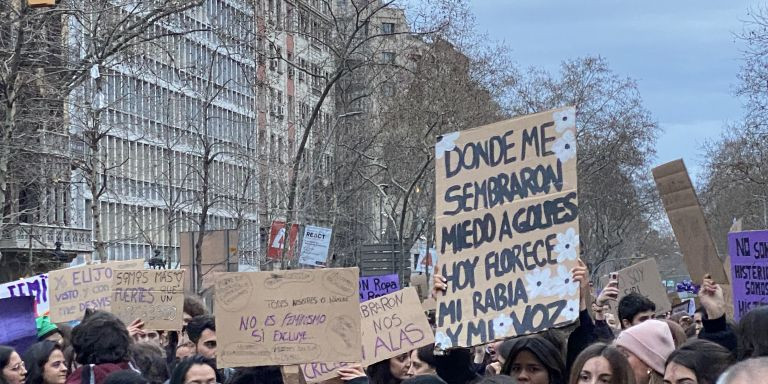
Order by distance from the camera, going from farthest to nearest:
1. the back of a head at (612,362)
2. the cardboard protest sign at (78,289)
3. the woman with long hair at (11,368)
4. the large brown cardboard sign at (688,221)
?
the cardboard protest sign at (78,289)
the large brown cardboard sign at (688,221)
the woman with long hair at (11,368)
the back of a head at (612,362)

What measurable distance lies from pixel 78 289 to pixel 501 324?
6311mm

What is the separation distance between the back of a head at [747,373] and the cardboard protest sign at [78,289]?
369 inches

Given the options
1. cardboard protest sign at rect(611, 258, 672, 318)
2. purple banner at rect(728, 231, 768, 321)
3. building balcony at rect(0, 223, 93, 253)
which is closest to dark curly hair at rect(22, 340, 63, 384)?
purple banner at rect(728, 231, 768, 321)

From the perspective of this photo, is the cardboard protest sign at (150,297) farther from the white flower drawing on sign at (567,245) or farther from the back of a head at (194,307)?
the white flower drawing on sign at (567,245)

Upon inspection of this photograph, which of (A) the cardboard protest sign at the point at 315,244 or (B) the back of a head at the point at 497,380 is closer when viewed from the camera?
(B) the back of a head at the point at 497,380

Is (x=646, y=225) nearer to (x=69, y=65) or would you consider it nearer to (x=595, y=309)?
(x=69, y=65)

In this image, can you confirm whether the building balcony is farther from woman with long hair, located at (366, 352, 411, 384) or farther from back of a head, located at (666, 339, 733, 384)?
back of a head, located at (666, 339, 733, 384)

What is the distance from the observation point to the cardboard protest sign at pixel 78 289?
12.0 metres

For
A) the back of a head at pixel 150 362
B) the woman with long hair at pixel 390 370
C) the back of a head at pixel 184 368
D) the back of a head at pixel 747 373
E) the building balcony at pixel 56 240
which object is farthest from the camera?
the building balcony at pixel 56 240

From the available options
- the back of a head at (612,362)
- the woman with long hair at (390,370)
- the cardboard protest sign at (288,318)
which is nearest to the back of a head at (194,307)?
the woman with long hair at (390,370)

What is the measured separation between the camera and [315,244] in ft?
111

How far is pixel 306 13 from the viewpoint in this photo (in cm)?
2948

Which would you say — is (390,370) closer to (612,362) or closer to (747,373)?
(612,362)

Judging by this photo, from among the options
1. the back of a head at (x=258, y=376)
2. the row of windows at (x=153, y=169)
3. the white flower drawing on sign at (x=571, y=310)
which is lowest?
the back of a head at (x=258, y=376)
